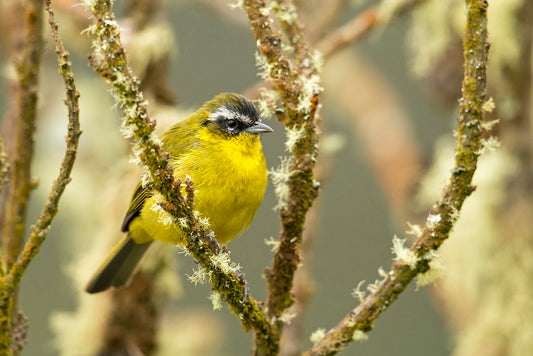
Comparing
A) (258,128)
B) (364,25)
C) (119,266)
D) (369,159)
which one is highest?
(369,159)

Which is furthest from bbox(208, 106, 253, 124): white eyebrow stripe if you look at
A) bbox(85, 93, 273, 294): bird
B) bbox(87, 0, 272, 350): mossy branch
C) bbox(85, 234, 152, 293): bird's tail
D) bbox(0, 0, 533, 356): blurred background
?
bbox(87, 0, 272, 350): mossy branch

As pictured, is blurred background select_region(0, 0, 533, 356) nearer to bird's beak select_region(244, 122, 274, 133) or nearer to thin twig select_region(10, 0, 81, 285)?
bird's beak select_region(244, 122, 274, 133)

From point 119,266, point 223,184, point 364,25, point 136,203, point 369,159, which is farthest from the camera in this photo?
point 369,159

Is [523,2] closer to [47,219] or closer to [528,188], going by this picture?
[528,188]

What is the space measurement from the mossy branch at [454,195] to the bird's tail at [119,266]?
1.54m

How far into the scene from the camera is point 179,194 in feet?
6.52

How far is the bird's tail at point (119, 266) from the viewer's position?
3.58 meters

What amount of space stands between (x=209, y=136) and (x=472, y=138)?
5.33ft

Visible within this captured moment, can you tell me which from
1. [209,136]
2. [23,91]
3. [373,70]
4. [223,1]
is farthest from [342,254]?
[23,91]

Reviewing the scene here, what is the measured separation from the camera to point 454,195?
2.16 metres

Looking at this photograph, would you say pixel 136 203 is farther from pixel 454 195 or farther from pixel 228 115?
pixel 454 195

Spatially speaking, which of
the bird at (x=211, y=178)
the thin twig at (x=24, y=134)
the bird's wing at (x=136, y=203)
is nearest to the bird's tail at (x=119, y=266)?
the bird at (x=211, y=178)

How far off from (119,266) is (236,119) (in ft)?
3.19

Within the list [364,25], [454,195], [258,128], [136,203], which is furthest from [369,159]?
[454,195]
